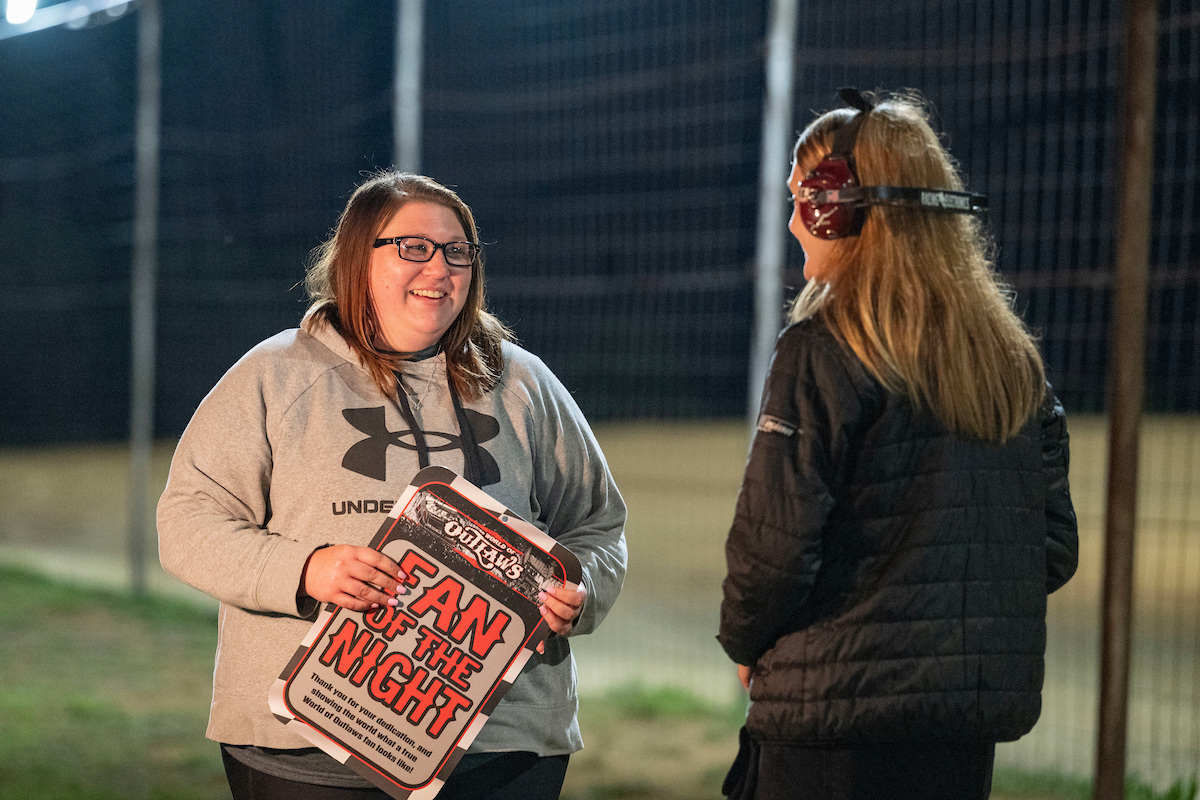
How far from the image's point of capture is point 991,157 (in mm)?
4566

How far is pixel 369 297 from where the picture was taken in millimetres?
1967

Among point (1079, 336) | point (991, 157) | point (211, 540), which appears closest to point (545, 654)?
point (211, 540)

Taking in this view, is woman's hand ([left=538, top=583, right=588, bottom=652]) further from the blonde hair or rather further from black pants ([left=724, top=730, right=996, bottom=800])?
the blonde hair

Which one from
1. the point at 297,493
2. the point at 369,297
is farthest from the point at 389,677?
the point at 369,297

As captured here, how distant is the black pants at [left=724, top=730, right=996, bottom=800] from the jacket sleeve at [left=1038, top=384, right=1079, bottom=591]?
0.34m

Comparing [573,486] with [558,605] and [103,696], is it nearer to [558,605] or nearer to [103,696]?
[558,605]

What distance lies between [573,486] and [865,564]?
0.60 metres

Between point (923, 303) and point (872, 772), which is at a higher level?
point (923, 303)

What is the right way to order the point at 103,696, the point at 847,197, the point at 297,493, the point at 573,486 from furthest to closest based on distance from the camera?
the point at 103,696 → the point at 573,486 → the point at 297,493 → the point at 847,197

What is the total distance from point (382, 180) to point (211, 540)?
0.69 metres

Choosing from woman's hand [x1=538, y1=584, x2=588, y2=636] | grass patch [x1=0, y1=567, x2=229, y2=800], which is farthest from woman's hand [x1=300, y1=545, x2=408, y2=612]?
grass patch [x1=0, y1=567, x2=229, y2=800]

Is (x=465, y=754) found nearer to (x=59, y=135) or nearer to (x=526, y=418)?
(x=526, y=418)

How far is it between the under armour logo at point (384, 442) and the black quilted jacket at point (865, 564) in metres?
0.47

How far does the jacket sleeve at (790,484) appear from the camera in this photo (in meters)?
1.62
